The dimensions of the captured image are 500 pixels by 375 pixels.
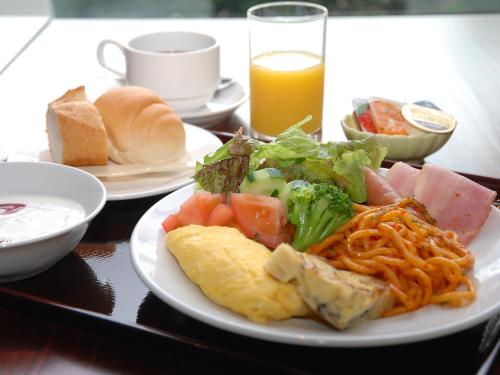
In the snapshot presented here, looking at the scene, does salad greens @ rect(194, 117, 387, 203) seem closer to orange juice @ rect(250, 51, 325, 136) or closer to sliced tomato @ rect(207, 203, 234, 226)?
sliced tomato @ rect(207, 203, 234, 226)

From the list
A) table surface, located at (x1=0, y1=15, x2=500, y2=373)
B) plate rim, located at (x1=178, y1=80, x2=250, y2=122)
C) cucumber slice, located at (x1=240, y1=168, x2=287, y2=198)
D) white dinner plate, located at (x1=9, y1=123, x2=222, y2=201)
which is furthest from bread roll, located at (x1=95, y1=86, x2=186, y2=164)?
cucumber slice, located at (x1=240, y1=168, x2=287, y2=198)

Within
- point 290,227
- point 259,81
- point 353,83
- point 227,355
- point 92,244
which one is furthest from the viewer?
point 353,83

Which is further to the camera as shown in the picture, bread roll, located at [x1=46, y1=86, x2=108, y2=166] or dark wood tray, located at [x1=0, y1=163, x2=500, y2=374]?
bread roll, located at [x1=46, y1=86, x2=108, y2=166]

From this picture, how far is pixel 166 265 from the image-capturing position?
1347mm

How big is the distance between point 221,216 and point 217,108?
38.5 inches

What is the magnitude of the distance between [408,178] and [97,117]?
0.84m

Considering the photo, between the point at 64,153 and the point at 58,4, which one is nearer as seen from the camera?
the point at 64,153

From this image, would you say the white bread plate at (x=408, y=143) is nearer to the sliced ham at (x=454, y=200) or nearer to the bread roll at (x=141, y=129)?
the sliced ham at (x=454, y=200)

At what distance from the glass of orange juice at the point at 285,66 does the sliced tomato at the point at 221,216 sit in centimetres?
79

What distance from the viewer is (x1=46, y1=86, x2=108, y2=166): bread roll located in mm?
1847

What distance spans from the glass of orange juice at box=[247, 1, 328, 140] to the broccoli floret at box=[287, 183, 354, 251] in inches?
31.3

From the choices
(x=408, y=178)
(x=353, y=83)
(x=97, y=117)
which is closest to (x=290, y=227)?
(x=408, y=178)

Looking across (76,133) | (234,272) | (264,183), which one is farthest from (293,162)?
(76,133)

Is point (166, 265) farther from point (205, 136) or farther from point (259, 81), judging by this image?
point (259, 81)
